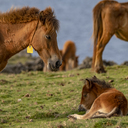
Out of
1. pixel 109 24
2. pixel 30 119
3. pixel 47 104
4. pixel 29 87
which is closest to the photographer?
pixel 30 119

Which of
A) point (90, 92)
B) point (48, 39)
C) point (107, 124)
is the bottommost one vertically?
point (107, 124)

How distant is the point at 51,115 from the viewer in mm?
5969

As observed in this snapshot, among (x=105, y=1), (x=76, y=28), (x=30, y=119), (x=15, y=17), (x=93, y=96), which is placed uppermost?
(x=76, y=28)

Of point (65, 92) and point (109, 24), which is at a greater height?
point (109, 24)

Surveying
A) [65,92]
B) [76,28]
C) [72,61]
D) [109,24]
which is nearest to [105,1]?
[109,24]

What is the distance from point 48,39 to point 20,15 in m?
0.88

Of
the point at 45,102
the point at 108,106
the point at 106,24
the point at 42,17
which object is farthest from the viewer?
the point at 106,24

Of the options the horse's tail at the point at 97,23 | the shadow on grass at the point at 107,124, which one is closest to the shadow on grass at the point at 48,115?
the shadow on grass at the point at 107,124

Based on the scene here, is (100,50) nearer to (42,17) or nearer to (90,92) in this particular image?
(90,92)

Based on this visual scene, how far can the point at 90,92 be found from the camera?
605 cm

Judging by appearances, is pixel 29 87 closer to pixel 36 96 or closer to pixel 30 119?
pixel 36 96

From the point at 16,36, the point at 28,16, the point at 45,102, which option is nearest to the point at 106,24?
the point at 45,102

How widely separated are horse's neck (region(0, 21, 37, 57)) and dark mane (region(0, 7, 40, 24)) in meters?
0.11

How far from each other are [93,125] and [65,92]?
11.0ft
